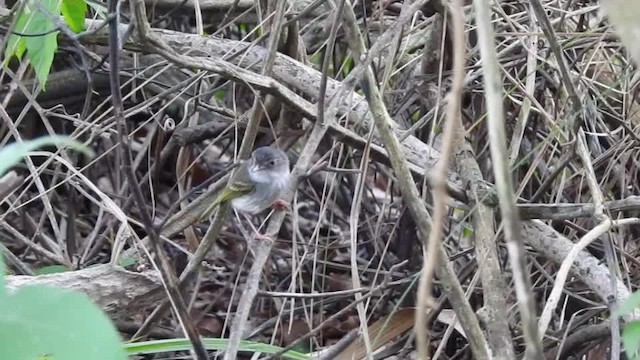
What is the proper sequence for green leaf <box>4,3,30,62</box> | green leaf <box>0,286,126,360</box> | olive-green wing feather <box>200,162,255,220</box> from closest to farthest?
green leaf <box>0,286,126,360</box> → green leaf <box>4,3,30,62</box> → olive-green wing feather <box>200,162,255,220</box>

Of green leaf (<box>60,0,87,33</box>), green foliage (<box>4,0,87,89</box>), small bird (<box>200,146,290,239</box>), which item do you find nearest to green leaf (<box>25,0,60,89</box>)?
green foliage (<box>4,0,87,89</box>)

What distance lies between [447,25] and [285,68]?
57 cm

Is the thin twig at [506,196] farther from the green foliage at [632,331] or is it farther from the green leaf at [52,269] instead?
the green leaf at [52,269]

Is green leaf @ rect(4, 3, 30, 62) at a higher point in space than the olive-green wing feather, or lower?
higher

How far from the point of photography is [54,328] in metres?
0.90

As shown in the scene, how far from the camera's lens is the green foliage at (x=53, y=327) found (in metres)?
0.87

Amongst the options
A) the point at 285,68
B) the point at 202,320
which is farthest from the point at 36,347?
the point at 202,320

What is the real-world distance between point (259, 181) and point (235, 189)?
0.11 metres

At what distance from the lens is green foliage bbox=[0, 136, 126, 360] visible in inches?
34.2

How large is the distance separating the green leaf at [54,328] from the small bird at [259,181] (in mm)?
2212

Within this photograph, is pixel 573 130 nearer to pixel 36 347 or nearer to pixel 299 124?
pixel 299 124

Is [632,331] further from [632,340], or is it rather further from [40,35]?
[40,35]

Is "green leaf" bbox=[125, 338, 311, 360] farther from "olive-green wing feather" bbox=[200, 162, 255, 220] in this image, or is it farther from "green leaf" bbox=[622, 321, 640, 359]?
"green leaf" bbox=[622, 321, 640, 359]

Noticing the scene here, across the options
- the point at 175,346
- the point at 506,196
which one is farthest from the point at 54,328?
the point at 175,346
